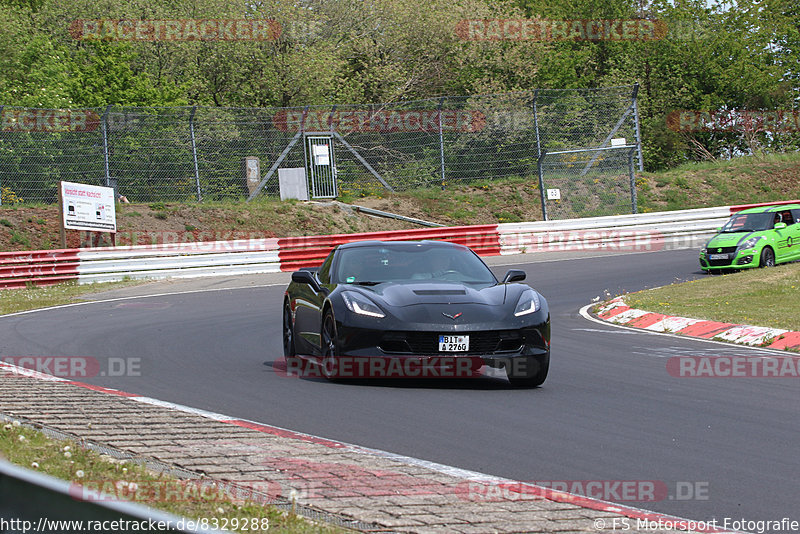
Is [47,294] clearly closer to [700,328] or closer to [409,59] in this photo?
[700,328]

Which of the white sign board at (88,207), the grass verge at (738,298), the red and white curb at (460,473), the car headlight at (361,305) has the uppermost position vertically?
the white sign board at (88,207)

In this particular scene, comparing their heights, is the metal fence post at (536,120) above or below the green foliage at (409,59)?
below

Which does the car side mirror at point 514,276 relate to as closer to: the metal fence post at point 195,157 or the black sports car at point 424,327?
the black sports car at point 424,327

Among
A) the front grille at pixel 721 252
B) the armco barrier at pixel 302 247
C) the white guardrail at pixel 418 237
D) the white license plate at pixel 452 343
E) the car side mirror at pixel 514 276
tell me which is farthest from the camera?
the white guardrail at pixel 418 237

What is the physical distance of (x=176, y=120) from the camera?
27578 millimetres

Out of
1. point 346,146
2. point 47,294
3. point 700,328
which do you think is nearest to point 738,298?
point 700,328

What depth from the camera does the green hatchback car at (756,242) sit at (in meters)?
21.2

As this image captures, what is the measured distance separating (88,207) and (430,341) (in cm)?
1912

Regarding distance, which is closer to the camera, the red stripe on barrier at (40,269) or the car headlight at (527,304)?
the car headlight at (527,304)

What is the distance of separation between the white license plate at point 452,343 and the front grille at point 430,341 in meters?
0.03

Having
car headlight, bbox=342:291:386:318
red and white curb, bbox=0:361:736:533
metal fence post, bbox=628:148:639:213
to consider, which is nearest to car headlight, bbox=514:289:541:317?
car headlight, bbox=342:291:386:318

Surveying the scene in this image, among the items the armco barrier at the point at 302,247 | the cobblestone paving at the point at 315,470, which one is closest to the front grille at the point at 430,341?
the cobblestone paving at the point at 315,470

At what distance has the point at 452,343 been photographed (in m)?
8.45

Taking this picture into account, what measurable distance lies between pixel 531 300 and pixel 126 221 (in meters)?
22.0
